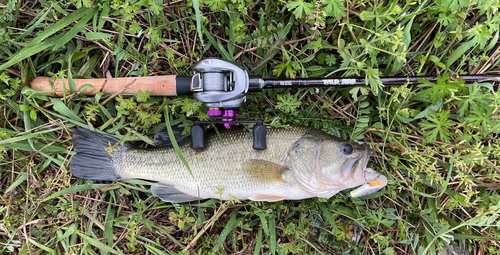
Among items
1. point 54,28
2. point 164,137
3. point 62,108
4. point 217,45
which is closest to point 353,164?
point 217,45

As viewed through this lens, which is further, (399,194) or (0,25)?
(399,194)

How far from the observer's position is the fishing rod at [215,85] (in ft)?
7.20

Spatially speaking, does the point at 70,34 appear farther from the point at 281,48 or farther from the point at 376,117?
the point at 376,117

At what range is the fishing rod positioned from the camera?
2.19 m

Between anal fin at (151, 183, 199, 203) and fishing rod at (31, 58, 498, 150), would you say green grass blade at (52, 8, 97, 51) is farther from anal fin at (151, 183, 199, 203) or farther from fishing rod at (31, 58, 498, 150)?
anal fin at (151, 183, 199, 203)

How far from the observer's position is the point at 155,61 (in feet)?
9.14

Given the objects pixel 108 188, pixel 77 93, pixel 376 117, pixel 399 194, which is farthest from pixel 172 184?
pixel 399 194

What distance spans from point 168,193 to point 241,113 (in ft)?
3.51

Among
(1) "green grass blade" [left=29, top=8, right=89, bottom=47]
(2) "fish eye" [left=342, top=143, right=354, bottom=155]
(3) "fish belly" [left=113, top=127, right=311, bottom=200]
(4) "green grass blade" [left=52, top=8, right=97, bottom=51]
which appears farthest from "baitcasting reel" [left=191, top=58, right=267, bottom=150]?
(1) "green grass blade" [left=29, top=8, right=89, bottom=47]

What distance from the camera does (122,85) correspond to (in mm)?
2523

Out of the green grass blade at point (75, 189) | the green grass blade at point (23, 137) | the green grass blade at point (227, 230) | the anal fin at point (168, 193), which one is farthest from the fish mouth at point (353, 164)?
the green grass blade at point (23, 137)

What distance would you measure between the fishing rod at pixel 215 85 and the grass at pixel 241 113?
5.2 inches

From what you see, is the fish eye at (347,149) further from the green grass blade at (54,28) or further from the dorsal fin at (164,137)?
the green grass blade at (54,28)

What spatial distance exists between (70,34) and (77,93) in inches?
22.5
